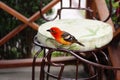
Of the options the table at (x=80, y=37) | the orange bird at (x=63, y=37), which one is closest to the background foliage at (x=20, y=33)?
the table at (x=80, y=37)

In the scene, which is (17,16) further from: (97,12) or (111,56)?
(111,56)

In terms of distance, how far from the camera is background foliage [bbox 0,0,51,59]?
108 inches

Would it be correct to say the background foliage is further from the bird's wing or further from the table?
the bird's wing

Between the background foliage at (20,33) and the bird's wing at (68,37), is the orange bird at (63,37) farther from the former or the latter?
the background foliage at (20,33)

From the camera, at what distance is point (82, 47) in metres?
1.62

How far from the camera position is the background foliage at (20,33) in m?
2.74

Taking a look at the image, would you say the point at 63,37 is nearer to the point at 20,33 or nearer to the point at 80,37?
the point at 80,37

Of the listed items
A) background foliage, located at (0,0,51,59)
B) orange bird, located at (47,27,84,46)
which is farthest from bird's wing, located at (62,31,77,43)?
background foliage, located at (0,0,51,59)

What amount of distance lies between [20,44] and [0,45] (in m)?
0.24

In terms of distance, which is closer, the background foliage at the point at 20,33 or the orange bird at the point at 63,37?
the orange bird at the point at 63,37

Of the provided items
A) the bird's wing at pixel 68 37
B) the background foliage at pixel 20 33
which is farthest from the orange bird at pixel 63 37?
the background foliage at pixel 20 33

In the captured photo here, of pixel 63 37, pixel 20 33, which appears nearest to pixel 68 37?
pixel 63 37

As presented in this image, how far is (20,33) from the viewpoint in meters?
2.88

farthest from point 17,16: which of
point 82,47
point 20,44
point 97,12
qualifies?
point 82,47
